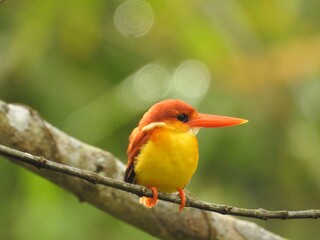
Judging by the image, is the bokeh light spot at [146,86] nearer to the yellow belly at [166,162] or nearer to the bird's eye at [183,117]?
the bird's eye at [183,117]

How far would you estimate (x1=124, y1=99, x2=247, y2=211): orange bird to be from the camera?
303 cm

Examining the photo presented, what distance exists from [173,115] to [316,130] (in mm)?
3172

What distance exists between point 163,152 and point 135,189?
0.30m

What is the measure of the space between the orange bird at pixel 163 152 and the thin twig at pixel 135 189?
0.18 feet

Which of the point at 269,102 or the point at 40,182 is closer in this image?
the point at 40,182

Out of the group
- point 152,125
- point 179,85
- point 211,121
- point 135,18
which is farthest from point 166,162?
point 135,18

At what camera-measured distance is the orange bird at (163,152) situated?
3.03m

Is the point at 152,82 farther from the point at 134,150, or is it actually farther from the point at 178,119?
the point at 134,150

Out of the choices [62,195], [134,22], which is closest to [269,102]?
[134,22]

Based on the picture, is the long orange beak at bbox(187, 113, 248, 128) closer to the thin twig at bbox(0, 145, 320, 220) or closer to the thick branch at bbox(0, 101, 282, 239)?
the thin twig at bbox(0, 145, 320, 220)

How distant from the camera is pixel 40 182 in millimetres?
4844

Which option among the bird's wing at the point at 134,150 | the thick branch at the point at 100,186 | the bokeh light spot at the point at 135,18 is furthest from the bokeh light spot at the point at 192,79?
the bird's wing at the point at 134,150

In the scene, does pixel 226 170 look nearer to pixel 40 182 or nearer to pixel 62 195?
pixel 62 195

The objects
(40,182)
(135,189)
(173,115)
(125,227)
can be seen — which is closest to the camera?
(135,189)
